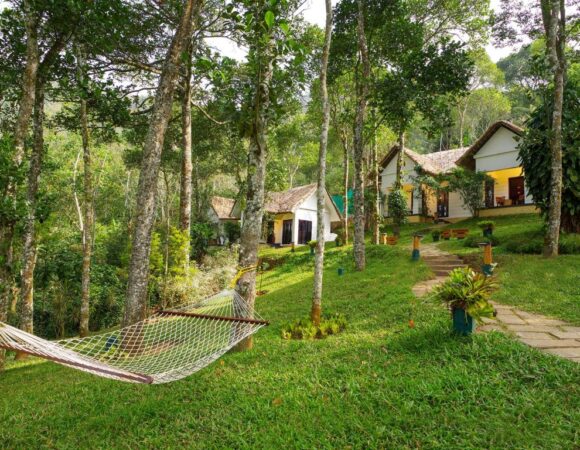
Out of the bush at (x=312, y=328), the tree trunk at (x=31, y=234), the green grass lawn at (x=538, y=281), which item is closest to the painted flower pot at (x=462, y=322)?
the bush at (x=312, y=328)

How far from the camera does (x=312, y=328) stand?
15.3 ft

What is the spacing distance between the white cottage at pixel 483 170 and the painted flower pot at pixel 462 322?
11.6 m

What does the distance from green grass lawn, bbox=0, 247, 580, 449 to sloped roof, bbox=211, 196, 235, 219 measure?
16681 millimetres

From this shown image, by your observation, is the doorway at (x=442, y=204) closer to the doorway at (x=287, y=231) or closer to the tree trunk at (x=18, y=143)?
the doorway at (x=287, y=231)

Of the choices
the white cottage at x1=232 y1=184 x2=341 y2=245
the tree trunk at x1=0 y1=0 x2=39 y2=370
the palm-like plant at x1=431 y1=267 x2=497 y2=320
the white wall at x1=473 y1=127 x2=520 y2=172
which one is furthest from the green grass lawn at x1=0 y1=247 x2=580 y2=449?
the white cottage at x1=232 y1=184 x2=341 y2=245

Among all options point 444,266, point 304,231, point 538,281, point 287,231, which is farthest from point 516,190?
point 538,281

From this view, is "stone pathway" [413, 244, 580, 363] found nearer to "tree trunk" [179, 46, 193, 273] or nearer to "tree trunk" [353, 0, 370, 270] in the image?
"tree trunk" [353, 0, 370, 270]

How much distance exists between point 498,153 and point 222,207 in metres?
15.1

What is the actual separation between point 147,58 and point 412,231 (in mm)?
12161

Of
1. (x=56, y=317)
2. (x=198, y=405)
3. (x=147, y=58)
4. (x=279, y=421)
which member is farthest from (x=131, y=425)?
(x=56, y=317)

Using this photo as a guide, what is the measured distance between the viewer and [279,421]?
2.53 meters

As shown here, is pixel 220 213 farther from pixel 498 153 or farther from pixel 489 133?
pixel 498 153

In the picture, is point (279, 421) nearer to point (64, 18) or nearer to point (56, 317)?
point (64, 18)

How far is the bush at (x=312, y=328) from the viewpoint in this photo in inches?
180
